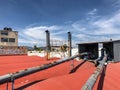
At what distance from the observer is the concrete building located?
66.2m

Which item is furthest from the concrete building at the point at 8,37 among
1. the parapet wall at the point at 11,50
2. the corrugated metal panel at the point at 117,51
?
the corrugated metal panel at the point at 117,51

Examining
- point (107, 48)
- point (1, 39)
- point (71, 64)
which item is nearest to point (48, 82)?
point (71, 64)

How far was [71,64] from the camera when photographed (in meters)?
10.5

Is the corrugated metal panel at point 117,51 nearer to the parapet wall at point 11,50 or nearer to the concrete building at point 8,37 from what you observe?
the parapet wall at point 11,50

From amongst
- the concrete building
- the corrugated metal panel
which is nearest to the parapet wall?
the corrugated metal panel

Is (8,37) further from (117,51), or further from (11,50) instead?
(117,51)

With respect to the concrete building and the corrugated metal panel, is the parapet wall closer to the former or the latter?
the corrugated metal panel

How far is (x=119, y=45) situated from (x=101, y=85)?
17251 mm

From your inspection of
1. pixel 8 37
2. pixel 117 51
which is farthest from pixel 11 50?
pixel 8 37

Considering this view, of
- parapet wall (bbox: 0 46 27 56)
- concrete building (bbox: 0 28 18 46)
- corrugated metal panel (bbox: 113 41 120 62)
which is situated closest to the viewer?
corrugated metal panel (bbox: 113 41 120 62)

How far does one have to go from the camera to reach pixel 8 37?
67812 millimetres

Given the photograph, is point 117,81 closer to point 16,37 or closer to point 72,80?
point 72,80

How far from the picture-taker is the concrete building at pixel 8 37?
66.2 m

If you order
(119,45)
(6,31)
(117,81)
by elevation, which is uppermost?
(6,31)
